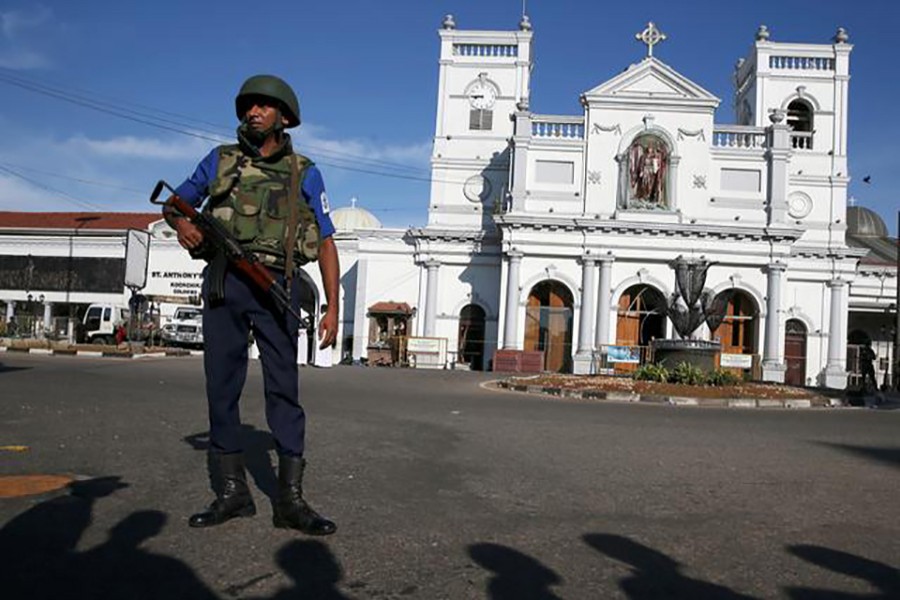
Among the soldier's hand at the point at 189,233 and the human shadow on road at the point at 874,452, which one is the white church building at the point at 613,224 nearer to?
the human shadow on road at the point at 874,452

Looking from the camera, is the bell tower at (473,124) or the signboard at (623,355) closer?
the signboard at (623,355)

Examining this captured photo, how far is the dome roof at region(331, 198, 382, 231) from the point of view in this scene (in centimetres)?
5016

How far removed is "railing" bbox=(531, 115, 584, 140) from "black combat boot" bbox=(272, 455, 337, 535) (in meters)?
34.0

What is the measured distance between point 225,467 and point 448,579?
137cm

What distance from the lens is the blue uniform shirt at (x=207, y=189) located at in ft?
13.0

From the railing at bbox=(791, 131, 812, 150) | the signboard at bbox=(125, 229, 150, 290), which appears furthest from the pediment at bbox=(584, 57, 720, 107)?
the signboard at bbox=(125, 229, 150, 290)

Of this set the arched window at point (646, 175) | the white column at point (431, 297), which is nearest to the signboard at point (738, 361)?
the arched window at point (646, 175)

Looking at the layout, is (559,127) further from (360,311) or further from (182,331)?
(182,331)

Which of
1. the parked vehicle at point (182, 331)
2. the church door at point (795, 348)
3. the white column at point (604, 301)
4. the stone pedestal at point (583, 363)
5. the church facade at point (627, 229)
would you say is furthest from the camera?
the church door at point (795, 348)

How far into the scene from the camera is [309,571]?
3.10m

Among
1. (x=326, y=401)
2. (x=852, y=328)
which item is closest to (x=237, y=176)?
(x=326, y=401)

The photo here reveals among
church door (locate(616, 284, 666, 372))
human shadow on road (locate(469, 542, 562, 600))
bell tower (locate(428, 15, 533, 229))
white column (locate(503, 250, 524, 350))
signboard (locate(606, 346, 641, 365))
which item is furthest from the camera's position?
bell tower (locate(428, 15, 533, 229))

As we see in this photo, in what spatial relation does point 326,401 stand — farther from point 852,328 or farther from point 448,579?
point 852,328

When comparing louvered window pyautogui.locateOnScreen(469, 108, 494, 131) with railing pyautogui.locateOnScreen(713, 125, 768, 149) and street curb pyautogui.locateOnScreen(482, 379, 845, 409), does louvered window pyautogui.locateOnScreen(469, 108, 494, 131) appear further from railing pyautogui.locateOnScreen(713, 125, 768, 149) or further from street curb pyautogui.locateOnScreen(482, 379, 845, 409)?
street curb pyautogui.locateOnScreen(482, 379, 845, 409)
